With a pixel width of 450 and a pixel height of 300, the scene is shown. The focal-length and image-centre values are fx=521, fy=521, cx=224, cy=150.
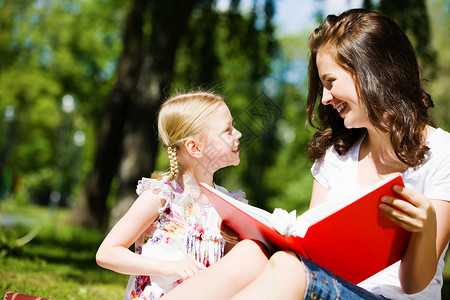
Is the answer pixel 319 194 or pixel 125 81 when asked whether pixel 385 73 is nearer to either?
pixel 319 194

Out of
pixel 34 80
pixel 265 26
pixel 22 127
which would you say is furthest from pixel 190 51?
pixel 22 127

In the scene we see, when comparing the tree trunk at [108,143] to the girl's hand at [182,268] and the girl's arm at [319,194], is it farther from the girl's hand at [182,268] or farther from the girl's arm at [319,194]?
the girl's hand at [182,268]

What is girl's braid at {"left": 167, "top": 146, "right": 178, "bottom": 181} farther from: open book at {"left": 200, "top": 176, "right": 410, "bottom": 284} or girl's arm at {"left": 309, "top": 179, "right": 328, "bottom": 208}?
girl's arm at {"left": 309, "top": 179, "right": 328, "bottom": 208}

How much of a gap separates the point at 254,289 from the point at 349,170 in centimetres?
86

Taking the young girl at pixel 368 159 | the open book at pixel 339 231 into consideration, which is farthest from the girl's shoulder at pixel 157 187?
the young girl at pixel 368 159

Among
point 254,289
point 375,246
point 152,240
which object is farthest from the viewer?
point 152,240

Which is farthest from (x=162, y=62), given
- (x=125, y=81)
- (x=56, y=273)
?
(x=56, y=273)

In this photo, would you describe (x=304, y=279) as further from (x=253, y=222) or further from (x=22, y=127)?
(x=22, y=127)

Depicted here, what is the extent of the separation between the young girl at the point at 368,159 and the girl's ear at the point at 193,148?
0.53 m

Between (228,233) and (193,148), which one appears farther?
(193,148)

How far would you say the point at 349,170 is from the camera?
2111mm

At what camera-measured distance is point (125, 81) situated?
8.56 metres

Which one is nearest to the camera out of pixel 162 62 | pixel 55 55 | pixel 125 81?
pixel 162 62

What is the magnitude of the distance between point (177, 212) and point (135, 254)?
0.86 ft
